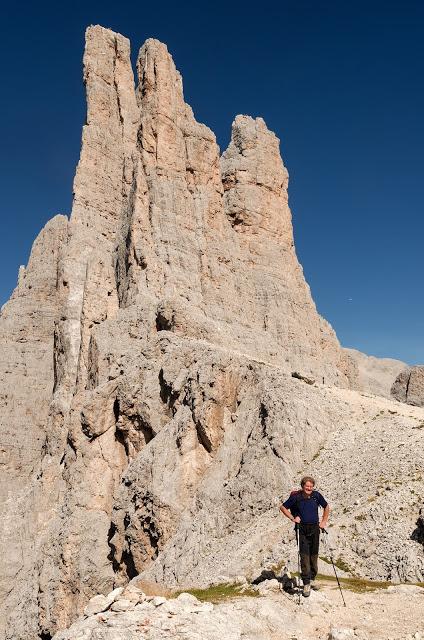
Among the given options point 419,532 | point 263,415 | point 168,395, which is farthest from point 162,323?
point 419,532

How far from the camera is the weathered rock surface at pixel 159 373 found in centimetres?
2612

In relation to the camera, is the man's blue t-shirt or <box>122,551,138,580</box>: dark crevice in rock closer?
the man's blue t-shirt

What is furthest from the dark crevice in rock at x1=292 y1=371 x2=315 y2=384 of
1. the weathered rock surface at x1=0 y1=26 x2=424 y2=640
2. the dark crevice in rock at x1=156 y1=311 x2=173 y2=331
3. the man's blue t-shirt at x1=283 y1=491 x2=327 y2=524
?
Answer: the man's blue t-shirt at x1=283 y1=491 x2=327 y2=524

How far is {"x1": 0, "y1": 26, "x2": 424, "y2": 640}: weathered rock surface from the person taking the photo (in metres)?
26.1

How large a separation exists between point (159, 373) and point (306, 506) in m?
24.5

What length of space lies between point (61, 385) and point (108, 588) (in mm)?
18785

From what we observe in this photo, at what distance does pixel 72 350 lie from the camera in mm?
45688

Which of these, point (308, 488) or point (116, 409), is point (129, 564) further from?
point (308, 488)

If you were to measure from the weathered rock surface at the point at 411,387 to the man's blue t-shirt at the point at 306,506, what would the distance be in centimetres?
5498

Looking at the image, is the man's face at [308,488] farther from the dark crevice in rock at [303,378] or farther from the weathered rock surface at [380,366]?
the weathered rock surface at [380,366]

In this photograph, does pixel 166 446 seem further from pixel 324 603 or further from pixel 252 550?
pixel 324 603

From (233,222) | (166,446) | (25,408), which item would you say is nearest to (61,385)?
(25,408)

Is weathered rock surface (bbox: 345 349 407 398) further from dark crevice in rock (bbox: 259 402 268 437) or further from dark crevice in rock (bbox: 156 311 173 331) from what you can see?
dark crevice in rock (bbox: 259 402 268 437)

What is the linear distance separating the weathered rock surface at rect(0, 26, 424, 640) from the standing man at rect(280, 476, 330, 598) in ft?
13.8
